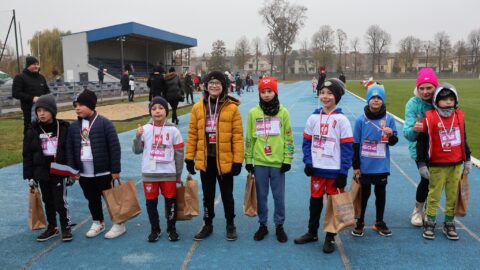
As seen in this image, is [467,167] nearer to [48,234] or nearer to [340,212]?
[340,212]

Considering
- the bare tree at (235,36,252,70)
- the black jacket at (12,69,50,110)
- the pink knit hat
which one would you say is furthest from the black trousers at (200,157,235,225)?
the bare tree at (235,36,252,70)

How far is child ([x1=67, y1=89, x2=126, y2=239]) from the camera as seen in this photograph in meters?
4.30

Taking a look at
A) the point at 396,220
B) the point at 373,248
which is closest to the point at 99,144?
the point at 373,248

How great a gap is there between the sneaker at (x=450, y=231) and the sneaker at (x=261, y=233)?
1.90 metres

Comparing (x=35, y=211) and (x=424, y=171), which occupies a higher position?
(x=424, y=171)

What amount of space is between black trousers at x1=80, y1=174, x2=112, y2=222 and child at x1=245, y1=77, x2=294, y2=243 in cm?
155

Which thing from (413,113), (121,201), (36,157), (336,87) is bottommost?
(121,201)

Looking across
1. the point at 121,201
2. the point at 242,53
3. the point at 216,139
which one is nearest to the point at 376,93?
the point at 216,139

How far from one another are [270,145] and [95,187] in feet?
6.43

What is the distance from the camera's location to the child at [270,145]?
4172mm

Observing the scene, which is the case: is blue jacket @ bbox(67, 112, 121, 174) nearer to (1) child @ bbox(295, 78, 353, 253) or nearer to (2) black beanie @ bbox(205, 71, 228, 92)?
(2) black beanie @ bbox(205, 71, 228, 92)

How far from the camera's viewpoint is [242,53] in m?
82.4

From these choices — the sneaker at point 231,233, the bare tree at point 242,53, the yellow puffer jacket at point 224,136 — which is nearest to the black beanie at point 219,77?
the yellow puffer jacket at point 224,136

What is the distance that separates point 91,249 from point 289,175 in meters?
3.81
